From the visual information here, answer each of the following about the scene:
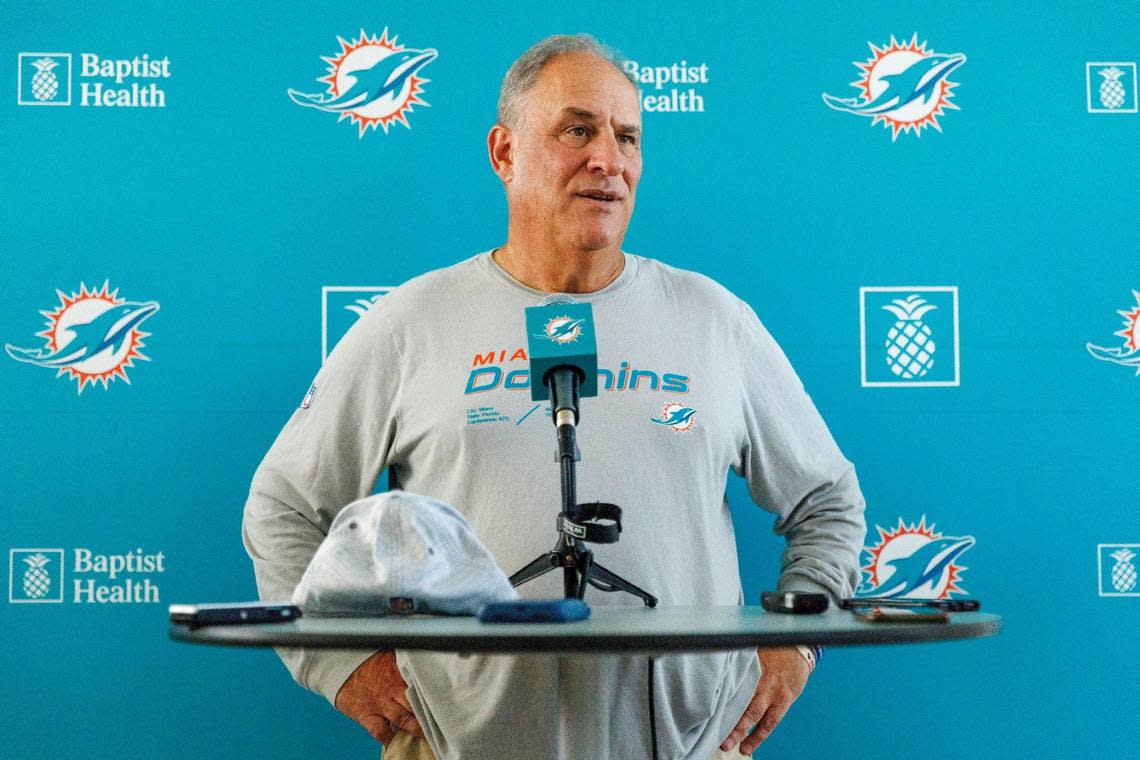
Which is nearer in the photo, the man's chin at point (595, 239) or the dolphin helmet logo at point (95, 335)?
the man's chin at point (595, 239)

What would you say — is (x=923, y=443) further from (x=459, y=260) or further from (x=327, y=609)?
(x=327, y=609)

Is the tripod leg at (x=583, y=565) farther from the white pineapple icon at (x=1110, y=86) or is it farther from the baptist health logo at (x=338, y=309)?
the white pineapple icon at (x=1110, y=86)

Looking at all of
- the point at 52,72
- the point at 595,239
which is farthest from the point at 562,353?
the point at 52,72

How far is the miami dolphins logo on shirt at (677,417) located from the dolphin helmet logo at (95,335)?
113 centimetres

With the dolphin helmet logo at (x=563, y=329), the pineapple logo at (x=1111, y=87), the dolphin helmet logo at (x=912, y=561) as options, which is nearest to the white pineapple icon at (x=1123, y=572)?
the dolphin helmet logo at (x=912, y=561)

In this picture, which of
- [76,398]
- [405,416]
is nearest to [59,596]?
[76,398]

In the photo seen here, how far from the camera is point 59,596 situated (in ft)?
7.97

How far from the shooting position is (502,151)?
2.35 meters

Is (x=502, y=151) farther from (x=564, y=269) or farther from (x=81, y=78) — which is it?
(x=81, y=78)

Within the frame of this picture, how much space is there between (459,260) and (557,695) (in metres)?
1.02

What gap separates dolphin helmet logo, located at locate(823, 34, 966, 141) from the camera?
2.60 metres

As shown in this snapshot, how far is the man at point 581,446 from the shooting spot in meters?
1.92

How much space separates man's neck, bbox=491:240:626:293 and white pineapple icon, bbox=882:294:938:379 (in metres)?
0.68

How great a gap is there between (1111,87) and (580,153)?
1.29 m
